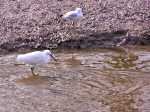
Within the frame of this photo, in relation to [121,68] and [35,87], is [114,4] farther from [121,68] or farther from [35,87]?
[35,87]

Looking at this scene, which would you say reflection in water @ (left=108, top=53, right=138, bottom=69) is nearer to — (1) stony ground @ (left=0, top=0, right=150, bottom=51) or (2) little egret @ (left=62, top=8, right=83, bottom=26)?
(1) stony ground @ (left=0, top=0, right=150, bottom=51)

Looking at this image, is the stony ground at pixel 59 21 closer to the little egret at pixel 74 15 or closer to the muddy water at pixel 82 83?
the little egret at pixel 74 15

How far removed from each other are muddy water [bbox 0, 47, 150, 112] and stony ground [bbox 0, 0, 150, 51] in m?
0.60

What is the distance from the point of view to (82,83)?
9.05m

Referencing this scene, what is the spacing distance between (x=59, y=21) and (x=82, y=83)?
3431 mm

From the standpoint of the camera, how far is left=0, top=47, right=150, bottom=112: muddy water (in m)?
8.11

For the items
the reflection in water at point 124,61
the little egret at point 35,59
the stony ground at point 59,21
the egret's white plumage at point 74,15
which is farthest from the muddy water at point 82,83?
the egret's white plumage at point 74,15

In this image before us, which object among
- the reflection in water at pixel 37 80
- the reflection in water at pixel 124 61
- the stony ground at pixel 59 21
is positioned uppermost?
the stony ground at pixel 59 21


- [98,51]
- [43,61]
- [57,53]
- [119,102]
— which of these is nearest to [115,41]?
[98,51]

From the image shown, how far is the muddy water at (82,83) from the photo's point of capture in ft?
26.6

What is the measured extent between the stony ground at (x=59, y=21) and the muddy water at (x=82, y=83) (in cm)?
60

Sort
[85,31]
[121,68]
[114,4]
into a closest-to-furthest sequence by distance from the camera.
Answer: [121,68] → [85,31] → [114,4]

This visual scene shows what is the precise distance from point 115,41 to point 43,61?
2.01 m

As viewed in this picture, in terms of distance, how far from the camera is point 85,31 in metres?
11.5
